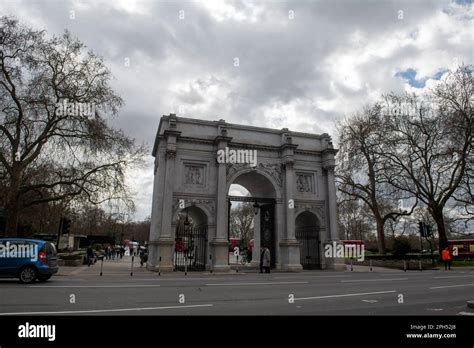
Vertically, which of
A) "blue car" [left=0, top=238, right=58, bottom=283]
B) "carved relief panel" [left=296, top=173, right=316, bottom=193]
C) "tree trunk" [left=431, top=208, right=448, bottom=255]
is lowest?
"blue car" [left=0, top=238, right=58, bottom=283]

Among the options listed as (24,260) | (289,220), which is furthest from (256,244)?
(24,260)

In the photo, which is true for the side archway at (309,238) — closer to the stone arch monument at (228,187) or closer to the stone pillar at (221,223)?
the stone arch monument at (228,187)

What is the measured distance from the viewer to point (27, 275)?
12.8m

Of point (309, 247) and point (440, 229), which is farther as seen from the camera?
point (440, 229)

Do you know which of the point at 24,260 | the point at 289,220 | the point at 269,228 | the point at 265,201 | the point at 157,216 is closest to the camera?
the point at 24,260

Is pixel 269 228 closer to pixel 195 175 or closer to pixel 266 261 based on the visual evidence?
pixel 266 261

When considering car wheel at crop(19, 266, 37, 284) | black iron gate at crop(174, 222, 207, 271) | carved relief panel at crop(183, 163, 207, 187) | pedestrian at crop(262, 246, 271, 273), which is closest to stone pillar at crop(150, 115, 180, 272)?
carved relief panel at crop(183, 163, 207, 187)

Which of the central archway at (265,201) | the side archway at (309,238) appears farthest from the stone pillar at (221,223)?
the side archway at (309,238)

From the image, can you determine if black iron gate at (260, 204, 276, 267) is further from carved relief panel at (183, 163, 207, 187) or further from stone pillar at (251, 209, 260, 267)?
carved relief panel at (183, 163, 207, 187)

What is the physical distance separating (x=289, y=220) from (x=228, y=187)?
18.5ft

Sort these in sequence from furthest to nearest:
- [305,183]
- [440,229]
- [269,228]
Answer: [440,229] < [305,183] < [269,228]

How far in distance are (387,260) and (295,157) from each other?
533 inches

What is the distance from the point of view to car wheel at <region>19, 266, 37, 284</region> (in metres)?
12.8
